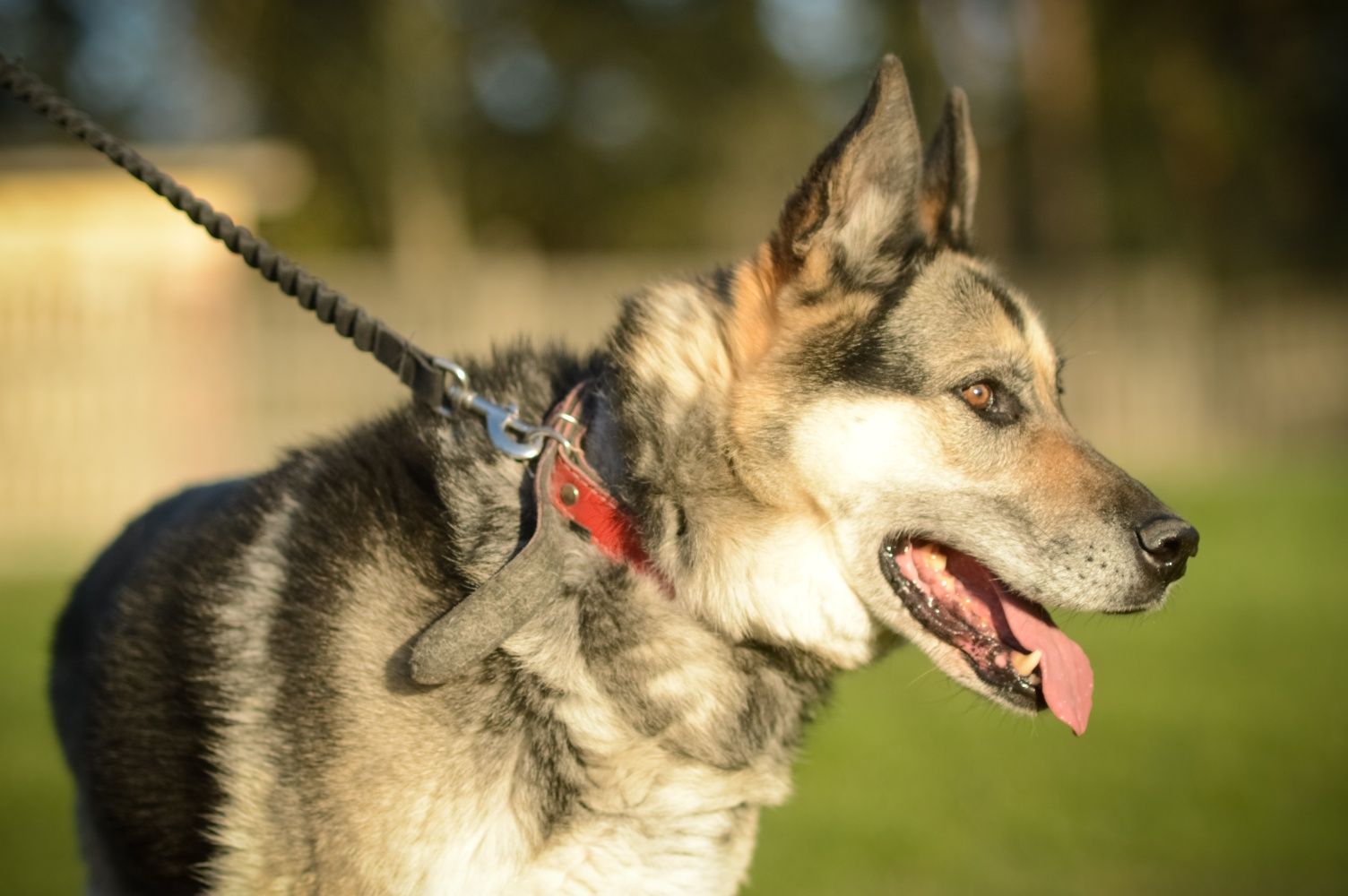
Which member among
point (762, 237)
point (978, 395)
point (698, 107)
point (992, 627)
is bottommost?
point (992, 627)

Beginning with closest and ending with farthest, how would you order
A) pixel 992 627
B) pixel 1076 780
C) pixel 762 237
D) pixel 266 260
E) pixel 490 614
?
pixel 490 614 → pixel 992 627 → pixel 266 260 → pixel 1076 780 → pixel 762 237

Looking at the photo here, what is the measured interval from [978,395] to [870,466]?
1.13 ft

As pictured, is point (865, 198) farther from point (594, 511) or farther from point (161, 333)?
point (161, 333)

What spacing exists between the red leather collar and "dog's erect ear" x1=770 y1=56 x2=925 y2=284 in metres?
0.65

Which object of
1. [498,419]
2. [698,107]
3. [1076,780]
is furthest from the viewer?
[698,107]

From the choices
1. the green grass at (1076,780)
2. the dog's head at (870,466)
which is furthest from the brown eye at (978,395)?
the green grass at (1076,780)

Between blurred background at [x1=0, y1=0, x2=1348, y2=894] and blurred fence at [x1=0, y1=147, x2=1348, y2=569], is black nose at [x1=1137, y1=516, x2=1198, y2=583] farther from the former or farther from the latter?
blurred fence at [x1=0, y1=147, x2=1348, y2=569]

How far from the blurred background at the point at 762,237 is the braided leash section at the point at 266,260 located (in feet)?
2.12

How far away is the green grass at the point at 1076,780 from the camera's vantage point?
427cm

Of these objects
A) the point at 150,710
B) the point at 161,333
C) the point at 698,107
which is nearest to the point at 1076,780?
the point at 150,710

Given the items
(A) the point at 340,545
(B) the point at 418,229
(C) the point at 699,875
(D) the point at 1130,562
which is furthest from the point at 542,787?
(B) the point at 418,229

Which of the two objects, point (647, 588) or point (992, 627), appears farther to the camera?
point (992, 627)

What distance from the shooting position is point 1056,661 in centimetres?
264

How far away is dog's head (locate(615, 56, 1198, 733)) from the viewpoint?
2.51 metres
